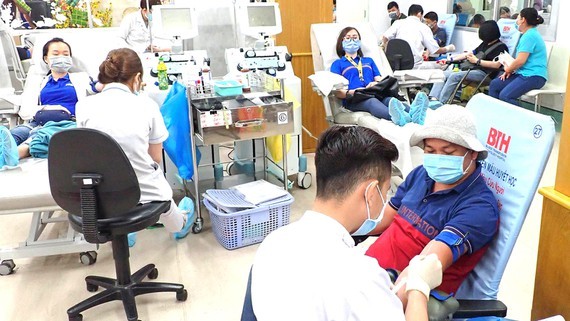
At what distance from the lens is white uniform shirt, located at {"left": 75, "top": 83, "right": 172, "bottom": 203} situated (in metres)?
2.14

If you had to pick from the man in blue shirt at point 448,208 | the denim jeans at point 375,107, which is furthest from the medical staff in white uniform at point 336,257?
the denim jeans at point 375,107

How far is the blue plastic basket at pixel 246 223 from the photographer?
2902 millimetres

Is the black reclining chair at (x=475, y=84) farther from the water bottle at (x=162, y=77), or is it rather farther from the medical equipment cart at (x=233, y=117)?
the water bottle at (x=162, y=77)

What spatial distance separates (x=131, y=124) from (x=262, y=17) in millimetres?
1967

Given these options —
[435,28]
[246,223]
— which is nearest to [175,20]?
[246,223]

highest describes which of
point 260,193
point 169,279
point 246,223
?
point 260,193

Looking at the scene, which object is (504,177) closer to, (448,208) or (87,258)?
(448,208)

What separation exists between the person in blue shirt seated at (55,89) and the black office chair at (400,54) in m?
3.31

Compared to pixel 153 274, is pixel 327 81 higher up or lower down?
higher up

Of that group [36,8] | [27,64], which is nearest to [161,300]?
[27,64]

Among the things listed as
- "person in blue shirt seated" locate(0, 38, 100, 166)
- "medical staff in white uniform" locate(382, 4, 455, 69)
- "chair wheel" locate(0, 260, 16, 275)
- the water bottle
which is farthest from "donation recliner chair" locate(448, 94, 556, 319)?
"medical staff in white uniform" locate(382, 4, 455, 69)

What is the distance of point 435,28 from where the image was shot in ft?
24.5

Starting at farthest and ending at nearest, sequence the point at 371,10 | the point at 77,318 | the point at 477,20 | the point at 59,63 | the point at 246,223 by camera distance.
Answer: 1. the point at 371,10
2. the point at 477,20
3. the point at 59,63
4. the point at 246,223
5. the point at 77,318

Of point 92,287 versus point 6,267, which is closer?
point 92,287
